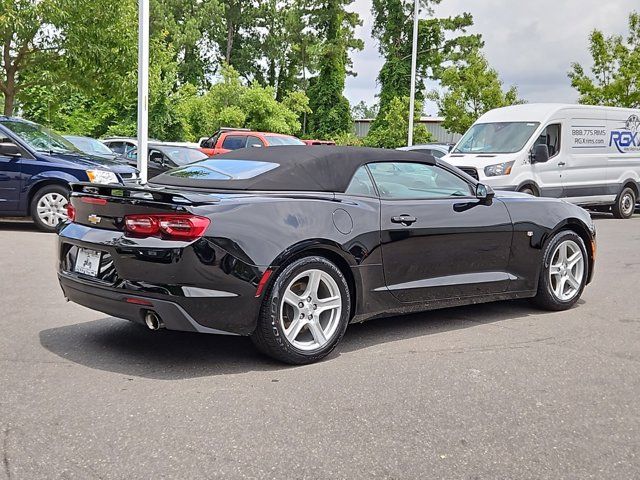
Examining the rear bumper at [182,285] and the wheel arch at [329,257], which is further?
the wheel arch at [329,257]

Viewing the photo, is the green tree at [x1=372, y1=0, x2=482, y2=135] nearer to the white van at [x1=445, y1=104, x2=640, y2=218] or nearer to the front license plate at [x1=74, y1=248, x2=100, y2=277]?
the white van at [x1=445, y1=104, x2=640, y2=218]

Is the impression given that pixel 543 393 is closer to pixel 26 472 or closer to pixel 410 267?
pixel 410 267

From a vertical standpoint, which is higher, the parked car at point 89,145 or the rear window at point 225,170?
the parked car at point 89,145

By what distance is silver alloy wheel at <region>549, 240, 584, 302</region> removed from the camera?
22.1 ft

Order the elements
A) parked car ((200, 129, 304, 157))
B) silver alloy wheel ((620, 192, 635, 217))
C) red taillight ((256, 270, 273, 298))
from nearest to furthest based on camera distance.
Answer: red taillight ((256, 270, 273, 298))
silver alloy wheel ((620, 192, 635, 217))
parked car ((200, 129, 304, 157))

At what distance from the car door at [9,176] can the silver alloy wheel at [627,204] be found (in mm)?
12840

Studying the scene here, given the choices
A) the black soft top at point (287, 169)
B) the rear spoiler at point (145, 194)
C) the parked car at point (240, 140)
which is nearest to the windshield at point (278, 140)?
the parked car at point (240, 140)

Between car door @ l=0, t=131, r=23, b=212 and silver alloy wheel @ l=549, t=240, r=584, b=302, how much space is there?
830cm

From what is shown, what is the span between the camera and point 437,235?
5.69 metres

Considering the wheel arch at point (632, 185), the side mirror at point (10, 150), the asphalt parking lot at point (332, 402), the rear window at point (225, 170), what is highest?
the side mirror at point (10, 150)

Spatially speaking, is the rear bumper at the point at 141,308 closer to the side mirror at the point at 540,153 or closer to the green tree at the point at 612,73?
the side mirror at the point at 540,153

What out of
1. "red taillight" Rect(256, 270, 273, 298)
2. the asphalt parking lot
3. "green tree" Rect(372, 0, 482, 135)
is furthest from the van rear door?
"green tree" Rect(372, 0, 482, 135)

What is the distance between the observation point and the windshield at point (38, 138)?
11973 millimetres

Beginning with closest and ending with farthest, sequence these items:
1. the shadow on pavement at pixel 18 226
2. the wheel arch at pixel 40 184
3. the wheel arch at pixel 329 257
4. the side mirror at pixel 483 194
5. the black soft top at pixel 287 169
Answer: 1. the wheel arch at pixel 329 257
2. the black soft top at pixel 287 169
3. the side mirror at pixel 483 194
4. the wheel arch at pixel 40 184
5. the shadow on pavement at pixel 18 226
